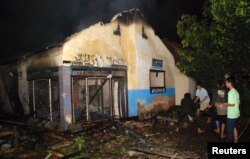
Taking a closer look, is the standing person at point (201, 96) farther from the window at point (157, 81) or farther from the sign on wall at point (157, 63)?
the sign on wall at point (157, 63)

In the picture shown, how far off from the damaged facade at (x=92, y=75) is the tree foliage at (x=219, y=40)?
229 cm

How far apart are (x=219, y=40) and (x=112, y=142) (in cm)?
692

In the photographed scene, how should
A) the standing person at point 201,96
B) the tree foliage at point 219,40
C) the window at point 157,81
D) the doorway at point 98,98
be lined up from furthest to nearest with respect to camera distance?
the window at point 157,81 < the doorway at point 98,98 < the standing person at point 201,96 < the tree foliage at point 219,40

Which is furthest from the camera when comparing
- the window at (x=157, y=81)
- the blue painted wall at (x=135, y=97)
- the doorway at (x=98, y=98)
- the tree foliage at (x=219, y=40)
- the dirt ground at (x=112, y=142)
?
the window at (x=157, y=81)

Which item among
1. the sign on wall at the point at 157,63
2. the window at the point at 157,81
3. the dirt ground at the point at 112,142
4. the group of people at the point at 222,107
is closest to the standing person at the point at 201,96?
the group of people at the point at 222,107

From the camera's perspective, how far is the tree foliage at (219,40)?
1167 cm

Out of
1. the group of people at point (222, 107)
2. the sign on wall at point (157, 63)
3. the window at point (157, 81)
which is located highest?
the sign on wall at point (157, 63)

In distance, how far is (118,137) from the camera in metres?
10.2

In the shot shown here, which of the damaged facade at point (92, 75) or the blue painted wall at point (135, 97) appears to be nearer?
the damaged facade at point (92, 75)

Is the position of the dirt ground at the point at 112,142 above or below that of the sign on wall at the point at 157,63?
below

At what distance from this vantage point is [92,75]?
1285 centimetres

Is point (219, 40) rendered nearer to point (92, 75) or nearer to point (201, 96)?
point (201, 96)

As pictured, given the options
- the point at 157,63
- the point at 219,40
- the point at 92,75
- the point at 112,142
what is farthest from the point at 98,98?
the point at 219,40

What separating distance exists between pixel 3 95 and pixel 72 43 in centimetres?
752
